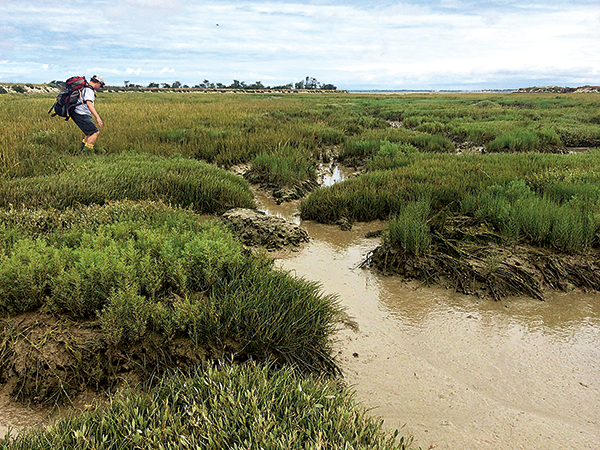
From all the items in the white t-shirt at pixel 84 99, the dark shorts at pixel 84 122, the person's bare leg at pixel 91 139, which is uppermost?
the white t-shirt at pixel 84 99

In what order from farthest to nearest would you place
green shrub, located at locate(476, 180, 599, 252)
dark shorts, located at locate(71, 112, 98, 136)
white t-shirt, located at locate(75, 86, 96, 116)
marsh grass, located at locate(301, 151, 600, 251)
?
dark shorts, located at locate(71, 112, 98, 136) → white t-shirt, located at locate(75, 86, 96, 116) → marsh grass, located at locate(301, 151, 600, 251) → green shrub, located at locate(476, 180, 599, 252)

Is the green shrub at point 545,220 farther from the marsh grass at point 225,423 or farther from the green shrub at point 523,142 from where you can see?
the green shrub at point 523,142

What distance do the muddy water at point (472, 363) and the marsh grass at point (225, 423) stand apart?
1.47 ft

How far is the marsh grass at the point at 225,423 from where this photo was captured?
1711mm

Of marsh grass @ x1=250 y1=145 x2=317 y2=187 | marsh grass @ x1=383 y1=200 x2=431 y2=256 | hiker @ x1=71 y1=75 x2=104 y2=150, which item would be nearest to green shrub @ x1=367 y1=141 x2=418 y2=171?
marsh grass @ x1=250 y1=145 x2=317 y2=187

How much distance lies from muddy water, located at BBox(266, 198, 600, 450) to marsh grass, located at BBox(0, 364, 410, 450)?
449 mm

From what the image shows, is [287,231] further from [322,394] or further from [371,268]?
[322,394]

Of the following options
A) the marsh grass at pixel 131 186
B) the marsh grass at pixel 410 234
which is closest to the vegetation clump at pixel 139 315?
the marsh grass at pixel 410 234

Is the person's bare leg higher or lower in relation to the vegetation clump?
higher

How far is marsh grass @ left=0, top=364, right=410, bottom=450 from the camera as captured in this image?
1.71m

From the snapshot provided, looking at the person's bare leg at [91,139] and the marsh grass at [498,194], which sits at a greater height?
the person's bare leg at [91,139]

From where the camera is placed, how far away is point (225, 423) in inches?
71.6

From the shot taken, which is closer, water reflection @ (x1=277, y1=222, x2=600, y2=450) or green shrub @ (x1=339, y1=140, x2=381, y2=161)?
water reflection @ (x1=277, y1=222, x2=600, y2=450)

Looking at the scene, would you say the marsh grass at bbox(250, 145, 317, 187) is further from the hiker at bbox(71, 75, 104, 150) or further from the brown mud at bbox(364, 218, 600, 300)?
the brown mud at bbox(364, 218, 600, 300)
